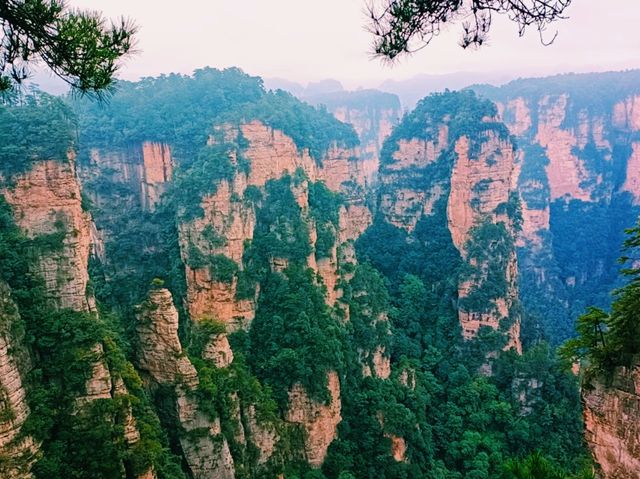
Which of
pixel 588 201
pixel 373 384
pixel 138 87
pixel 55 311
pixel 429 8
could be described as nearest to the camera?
pixel 429 8

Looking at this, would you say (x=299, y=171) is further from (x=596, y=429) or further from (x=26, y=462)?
(x=596, y=429)

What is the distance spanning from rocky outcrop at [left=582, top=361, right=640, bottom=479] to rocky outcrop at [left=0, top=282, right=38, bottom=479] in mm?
10436

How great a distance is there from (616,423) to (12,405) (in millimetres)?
10913

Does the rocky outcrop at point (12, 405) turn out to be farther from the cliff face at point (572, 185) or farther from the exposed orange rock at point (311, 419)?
the cliff face at point (572, 185)

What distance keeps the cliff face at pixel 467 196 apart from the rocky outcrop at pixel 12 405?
2456 cm

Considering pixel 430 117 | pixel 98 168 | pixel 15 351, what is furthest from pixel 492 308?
pixel 15 351

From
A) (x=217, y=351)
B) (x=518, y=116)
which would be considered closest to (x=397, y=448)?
(x=217, y=351)

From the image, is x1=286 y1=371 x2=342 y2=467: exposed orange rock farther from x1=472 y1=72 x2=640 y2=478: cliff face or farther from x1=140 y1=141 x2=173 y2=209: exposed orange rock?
x1=472 y1=72 x2=640 y2=478: cliff face

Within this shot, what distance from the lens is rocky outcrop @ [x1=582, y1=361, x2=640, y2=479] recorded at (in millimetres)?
6891

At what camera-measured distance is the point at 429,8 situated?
20.5 feet

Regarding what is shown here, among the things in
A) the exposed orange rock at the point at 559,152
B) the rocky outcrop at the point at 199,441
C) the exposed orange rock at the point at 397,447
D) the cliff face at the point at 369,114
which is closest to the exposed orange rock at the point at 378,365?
the exposed orange rock at the point at 397,447

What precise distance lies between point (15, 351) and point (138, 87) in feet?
103

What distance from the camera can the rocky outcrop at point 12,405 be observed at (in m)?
11.2

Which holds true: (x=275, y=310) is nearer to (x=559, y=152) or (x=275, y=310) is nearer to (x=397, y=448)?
(x=397, y=448)
